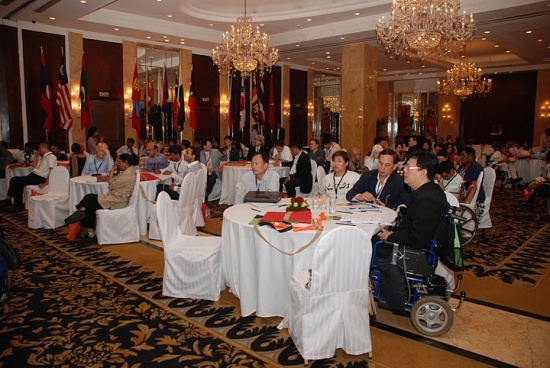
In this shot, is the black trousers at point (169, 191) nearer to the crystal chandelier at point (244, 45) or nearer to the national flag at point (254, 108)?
the crystal chandelier at point (244, 45)

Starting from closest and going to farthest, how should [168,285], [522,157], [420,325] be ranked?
[420,325] < [168,285] < [522,157]

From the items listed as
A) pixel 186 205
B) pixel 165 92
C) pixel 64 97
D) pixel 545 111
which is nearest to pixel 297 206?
pixel 186 205

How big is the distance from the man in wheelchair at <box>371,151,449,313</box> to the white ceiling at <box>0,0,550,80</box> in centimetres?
790

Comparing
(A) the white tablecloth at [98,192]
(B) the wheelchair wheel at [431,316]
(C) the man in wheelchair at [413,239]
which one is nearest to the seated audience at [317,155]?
(A) the white tablecloth at [98,192]

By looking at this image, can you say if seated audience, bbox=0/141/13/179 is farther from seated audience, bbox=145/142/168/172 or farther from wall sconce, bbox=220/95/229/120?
wall sconce, bbox=220/95/229/120

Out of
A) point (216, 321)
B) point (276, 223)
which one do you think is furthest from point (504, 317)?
point (216, 321)

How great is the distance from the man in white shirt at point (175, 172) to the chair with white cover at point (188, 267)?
2.96 meters

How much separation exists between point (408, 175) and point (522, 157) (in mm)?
11230

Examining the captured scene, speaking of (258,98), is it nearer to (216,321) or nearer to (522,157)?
(522,157)

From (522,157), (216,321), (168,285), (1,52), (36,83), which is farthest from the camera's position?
(522,157)

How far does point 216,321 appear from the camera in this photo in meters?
3.71

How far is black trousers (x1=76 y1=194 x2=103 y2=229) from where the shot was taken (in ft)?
20.4

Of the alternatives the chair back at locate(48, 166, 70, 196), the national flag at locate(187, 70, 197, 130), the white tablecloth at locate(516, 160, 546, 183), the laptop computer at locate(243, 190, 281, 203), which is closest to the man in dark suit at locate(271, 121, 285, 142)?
the national flag at locate(187, 70, 197, 130)

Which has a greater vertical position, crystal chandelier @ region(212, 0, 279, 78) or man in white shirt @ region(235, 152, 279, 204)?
crystal chandelier @ region(212, 0, 279, 78)
